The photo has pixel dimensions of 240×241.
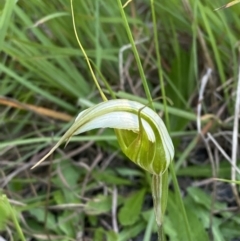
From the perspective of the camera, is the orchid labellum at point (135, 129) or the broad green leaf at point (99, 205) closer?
the orchid labellum at point (135, 129)

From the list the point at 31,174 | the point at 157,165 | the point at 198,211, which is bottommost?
the point at 198,211

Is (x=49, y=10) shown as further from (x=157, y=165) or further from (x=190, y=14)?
(x=157, y=165)

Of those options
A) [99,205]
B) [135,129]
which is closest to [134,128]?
[135,129]

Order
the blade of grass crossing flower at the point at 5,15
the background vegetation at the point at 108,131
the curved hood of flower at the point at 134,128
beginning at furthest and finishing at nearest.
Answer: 1. the background vegetation at the point at 108,131
2. the blade of grass crossing flower at the point at 5,15
3. the curved hood of flower at the point at 134,128

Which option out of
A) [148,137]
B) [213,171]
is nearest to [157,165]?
[148,137]

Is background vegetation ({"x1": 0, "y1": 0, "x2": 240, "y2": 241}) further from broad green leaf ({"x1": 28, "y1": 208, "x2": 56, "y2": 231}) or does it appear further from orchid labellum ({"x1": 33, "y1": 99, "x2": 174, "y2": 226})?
orchid labellum ({"x1": 33, "y1": 99, "x2": 174, "y2": 226})

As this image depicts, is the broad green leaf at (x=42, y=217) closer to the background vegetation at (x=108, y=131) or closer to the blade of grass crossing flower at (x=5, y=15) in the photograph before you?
the background vegetation at (x=108, y=131)

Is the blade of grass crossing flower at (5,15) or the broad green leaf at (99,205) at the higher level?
the blade of grass crossing flower at (5,15)

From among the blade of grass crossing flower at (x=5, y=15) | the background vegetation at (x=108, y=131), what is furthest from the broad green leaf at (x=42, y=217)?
the blade of grass crossing flower at (x=5, y=15)
